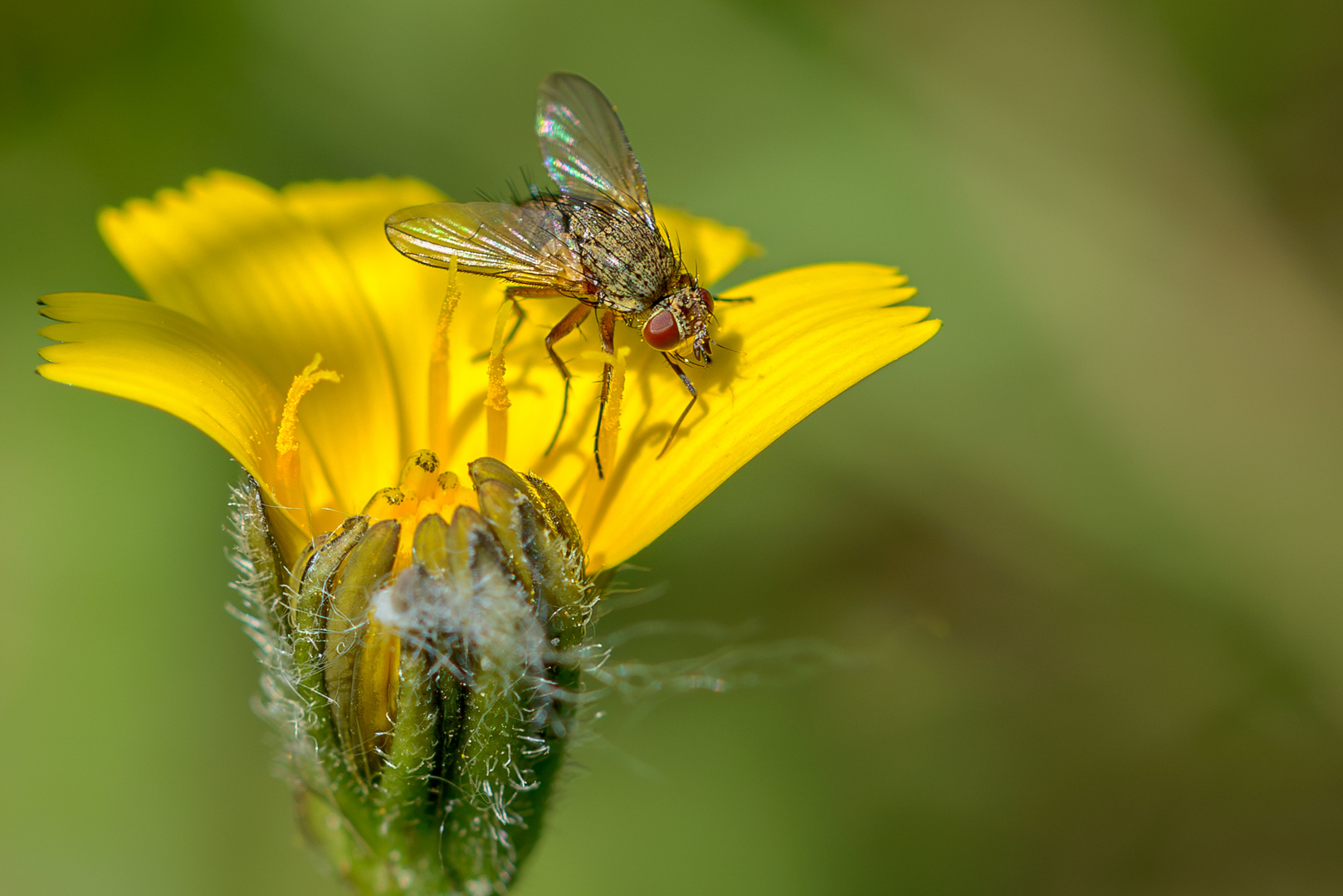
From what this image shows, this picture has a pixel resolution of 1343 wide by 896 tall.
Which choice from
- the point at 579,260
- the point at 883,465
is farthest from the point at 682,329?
the point at 883,465

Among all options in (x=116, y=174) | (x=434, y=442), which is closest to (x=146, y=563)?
(x=116, y=174)

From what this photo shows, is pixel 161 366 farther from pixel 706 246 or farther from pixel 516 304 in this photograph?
pixel 706 246

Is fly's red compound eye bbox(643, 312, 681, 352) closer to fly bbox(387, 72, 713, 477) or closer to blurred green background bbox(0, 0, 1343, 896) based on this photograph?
fly bbox(387, 72, 713, 477)

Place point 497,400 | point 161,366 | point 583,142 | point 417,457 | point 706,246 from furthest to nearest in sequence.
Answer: point 583,142
point 706,246
point 497,400
point 417,457
point 161,366

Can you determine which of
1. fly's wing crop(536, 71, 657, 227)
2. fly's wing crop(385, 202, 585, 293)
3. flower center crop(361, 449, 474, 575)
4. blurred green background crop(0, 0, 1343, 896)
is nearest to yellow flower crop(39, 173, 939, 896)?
flower center crop(361, 449, 474, 575)

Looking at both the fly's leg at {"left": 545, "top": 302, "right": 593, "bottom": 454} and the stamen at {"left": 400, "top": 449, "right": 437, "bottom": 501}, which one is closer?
the stamen at {"left": 400, "top": 449, "right": 437, "bottom": 501}

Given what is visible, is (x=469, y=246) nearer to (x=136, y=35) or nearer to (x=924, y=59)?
(x=136, y=35)

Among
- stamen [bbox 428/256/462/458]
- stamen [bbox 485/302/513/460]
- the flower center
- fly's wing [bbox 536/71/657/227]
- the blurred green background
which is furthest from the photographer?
the blurred green background
